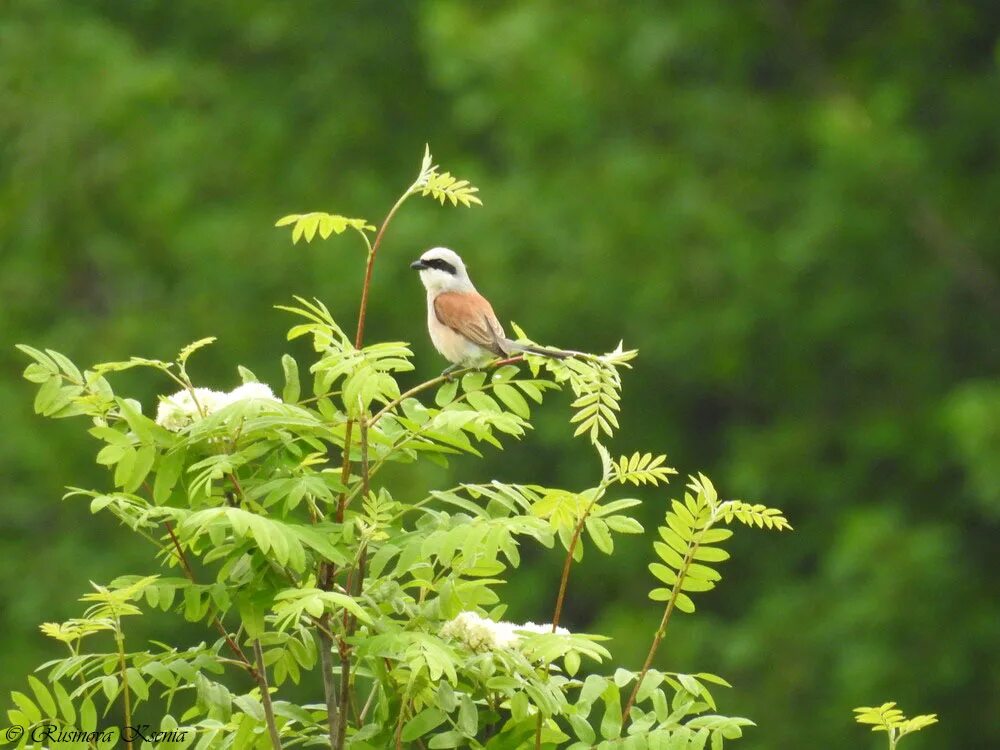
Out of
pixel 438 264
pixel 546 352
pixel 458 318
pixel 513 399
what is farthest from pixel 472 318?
pixel 513 399

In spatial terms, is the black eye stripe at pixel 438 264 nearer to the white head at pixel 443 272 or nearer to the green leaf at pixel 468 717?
the white head at pixel 443 272

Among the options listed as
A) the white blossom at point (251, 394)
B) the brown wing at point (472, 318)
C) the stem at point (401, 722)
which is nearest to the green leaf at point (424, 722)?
the stem at point (401, 722)

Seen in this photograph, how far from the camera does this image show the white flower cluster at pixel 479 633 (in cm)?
279

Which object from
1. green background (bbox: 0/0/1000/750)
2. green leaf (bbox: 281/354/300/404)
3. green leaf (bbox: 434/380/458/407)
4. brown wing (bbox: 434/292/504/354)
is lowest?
green leaf (bbox: 281/354/300/404)

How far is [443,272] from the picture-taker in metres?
5.49

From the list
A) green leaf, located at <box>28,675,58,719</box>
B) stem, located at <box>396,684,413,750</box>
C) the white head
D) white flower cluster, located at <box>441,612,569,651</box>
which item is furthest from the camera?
the white head

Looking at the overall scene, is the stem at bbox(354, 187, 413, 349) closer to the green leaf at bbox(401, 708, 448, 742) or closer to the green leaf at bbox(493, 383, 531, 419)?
the green leaf at bbox(493, 383, 531, 419)

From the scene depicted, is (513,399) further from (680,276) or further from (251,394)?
(680,276)

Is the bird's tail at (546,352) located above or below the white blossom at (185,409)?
above

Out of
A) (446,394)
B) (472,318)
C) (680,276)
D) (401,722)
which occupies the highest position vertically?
(680,276)

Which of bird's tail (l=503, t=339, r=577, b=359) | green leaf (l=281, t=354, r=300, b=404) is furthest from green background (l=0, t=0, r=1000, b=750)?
green leaf (l=281, t=354, r=300, b=404)

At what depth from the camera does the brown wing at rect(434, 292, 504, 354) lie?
4.84 m

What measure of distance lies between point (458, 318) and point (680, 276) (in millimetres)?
11492

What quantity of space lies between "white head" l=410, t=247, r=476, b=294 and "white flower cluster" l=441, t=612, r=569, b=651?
2.71 meters
